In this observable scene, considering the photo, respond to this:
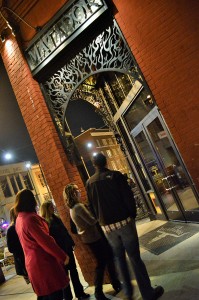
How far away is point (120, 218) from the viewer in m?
3.74

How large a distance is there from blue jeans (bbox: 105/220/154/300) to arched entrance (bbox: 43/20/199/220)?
7.21 ft

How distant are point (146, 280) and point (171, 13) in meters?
3.88

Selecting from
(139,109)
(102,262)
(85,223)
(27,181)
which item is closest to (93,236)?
(85,223)

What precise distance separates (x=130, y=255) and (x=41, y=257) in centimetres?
119

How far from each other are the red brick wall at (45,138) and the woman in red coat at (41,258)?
6.36 feet

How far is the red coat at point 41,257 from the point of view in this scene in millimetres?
3291

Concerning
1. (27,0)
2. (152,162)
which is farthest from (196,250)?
(27,0)

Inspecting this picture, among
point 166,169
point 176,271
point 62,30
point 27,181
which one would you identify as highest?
point 27,181

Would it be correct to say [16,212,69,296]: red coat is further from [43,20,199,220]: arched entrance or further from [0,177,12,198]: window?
[0,177,12,198]: window

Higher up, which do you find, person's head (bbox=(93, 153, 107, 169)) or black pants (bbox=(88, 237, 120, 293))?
person's head (bbox=(93, 153, 107, 169))

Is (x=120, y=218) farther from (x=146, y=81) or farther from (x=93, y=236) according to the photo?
(x=146, y=81)

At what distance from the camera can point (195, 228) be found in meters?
6.06

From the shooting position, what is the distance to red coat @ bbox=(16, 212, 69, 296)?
329 centimetres

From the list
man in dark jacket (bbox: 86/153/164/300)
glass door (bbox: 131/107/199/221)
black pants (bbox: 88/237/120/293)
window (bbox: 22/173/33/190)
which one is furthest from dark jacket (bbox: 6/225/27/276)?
window (bbox: 22/173/33/190)
